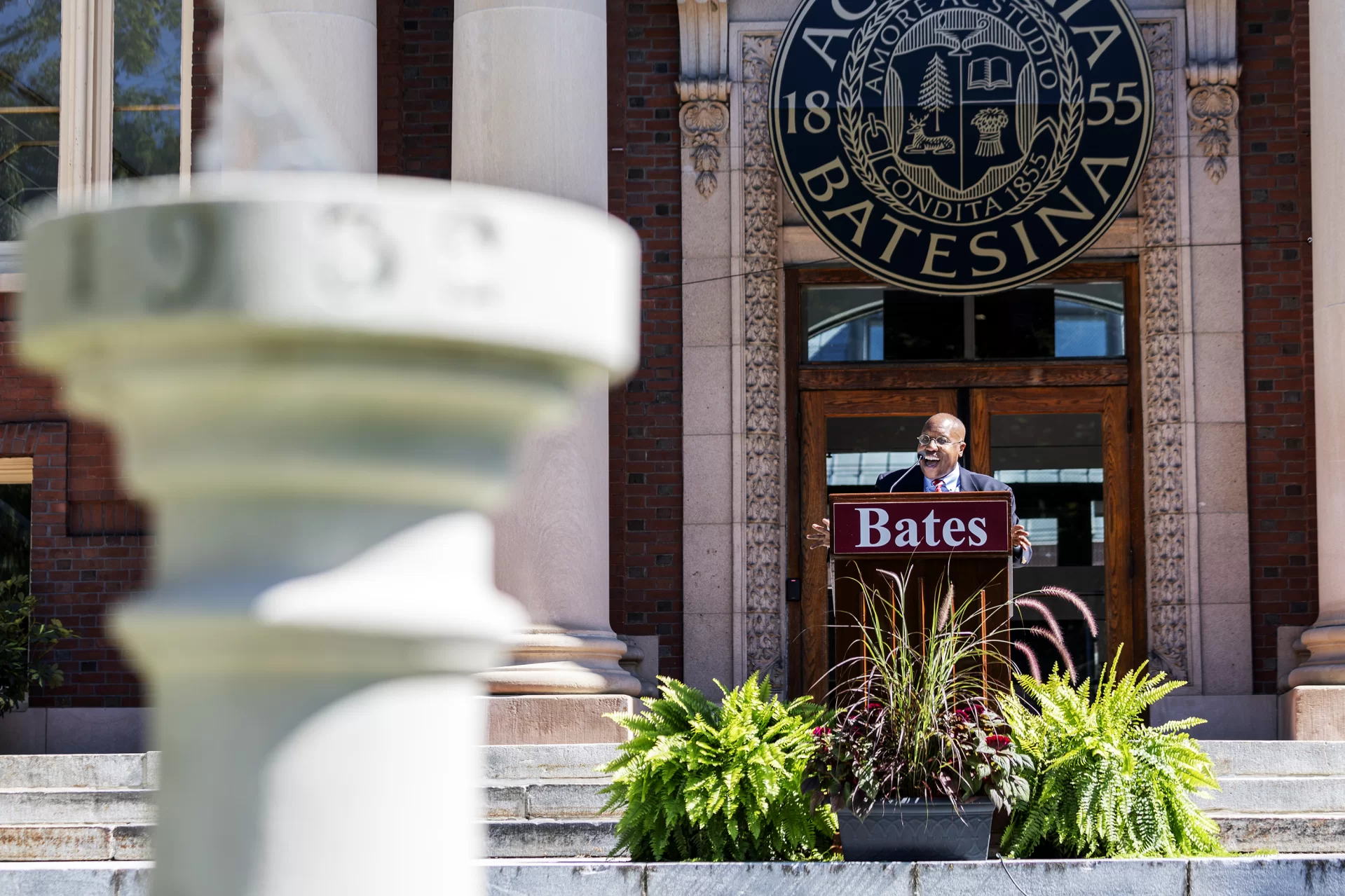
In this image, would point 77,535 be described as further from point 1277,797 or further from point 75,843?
point 1277,797

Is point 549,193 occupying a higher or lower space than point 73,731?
higher

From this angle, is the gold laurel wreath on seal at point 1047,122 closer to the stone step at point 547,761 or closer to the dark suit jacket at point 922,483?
the dark suit jacket at point 922,483

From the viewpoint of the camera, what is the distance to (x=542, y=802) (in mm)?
8289

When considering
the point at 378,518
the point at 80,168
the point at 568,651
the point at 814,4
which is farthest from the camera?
the point at 80,168

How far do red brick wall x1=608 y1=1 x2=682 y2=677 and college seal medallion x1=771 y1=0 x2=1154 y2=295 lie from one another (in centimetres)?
168

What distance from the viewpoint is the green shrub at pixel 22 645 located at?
460 inches

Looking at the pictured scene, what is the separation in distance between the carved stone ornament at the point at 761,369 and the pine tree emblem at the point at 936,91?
1.41 metres

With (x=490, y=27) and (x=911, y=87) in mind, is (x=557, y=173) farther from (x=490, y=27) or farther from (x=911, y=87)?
(x=911, y=87)

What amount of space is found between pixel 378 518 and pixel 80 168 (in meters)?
12.9

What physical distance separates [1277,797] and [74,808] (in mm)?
5861

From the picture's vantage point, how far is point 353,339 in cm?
138

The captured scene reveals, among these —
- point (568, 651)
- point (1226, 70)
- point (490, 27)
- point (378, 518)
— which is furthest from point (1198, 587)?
point (378, 518)

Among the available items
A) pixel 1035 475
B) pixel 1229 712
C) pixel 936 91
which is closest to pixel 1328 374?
pixel 1229 712

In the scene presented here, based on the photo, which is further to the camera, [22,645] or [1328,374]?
[22,645]
